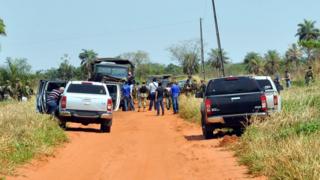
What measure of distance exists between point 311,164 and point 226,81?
9234mm

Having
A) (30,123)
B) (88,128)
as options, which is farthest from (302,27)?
(30,123)

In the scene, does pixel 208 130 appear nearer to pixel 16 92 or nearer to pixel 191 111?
pixel 191 111

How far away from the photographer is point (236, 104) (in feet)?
59.5

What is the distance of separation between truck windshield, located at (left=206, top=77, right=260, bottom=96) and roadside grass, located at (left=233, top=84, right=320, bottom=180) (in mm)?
1218

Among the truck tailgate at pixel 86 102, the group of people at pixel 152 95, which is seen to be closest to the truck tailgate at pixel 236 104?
the truck tailgate at pixel 86 102

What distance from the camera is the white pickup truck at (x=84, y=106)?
22.1 meters

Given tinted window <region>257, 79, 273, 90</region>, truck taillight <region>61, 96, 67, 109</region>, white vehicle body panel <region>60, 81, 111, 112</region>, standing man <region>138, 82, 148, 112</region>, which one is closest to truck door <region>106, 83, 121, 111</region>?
standing man <region>138, 82, 148, 112</region>

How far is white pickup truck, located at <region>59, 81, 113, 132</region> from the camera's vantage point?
72.6 feet

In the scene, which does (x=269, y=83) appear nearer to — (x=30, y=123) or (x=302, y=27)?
(x=30, y=123)

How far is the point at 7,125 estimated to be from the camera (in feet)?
55.6

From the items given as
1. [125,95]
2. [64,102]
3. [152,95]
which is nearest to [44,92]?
[64,102]

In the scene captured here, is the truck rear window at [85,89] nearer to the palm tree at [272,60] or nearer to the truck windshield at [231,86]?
the truck windshield at [231,86]

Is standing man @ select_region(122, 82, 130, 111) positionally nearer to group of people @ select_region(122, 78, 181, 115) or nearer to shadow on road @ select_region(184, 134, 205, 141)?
group of people @ select_region(122, 78, 181, 115)

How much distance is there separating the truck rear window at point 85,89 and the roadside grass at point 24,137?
270 cm
